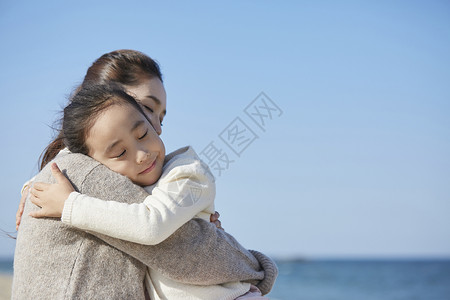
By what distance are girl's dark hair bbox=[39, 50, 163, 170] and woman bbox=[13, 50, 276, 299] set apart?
1.06m

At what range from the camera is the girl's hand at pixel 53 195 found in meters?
1.98

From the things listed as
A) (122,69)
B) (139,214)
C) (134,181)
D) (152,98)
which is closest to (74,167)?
(134,181)

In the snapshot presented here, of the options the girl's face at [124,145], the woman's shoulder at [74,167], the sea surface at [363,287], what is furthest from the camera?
the sea surface at [363,287]

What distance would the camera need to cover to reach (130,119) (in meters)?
2.29

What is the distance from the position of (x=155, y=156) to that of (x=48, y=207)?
555mm

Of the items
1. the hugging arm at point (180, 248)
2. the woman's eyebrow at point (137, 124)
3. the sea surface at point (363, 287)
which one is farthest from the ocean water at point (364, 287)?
the woman's eyebrow at point (137, 124)

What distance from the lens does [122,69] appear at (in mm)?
3184

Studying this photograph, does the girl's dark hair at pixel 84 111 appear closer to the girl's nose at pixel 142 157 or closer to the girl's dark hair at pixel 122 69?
the girl's nose at pixel 142 157

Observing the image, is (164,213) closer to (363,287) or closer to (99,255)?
(99,255)

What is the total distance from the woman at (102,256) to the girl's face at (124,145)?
0.29 ft

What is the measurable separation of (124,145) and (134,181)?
0.18m

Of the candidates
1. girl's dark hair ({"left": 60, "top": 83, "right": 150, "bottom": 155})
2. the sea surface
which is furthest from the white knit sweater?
the sea surface

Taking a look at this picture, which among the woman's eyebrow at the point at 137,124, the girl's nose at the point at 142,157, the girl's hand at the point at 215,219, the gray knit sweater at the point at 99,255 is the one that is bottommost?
the gray knit sweater at the point at 99,255

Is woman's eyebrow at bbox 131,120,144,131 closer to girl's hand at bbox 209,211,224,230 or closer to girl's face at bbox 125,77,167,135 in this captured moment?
girl's hand at bbox 209,211,224,230
